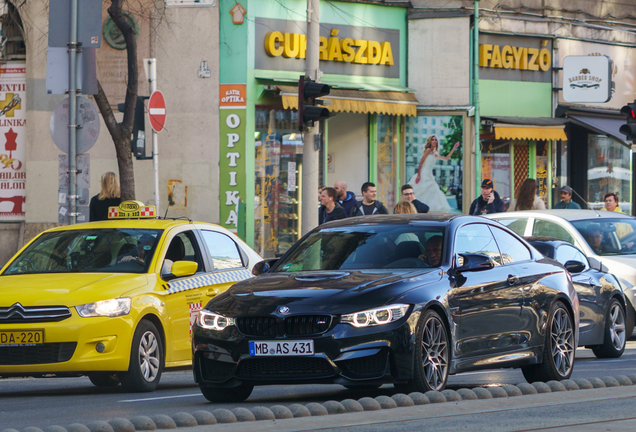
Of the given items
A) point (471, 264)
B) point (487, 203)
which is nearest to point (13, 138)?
point (487, 203)

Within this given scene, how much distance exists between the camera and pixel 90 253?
10688 millimetres

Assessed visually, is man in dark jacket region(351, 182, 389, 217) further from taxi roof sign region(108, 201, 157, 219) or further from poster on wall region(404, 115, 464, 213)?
poster on wall region(404, 115, 464, 213)

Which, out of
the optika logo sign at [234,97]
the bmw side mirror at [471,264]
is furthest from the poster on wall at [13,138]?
the bmw side mirror at [471,264]

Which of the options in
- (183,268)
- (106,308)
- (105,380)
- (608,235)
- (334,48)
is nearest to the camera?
(106,308)

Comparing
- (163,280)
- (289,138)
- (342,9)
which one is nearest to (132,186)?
(289,138)

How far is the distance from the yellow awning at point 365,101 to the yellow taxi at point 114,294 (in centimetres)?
1160

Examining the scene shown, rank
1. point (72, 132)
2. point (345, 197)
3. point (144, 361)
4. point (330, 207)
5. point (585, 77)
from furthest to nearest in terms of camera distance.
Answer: point (585, 77), point (345, 197), point (330, 207), point (72, 132), point (144, 361)

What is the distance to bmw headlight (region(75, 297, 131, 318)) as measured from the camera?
31.0 feet

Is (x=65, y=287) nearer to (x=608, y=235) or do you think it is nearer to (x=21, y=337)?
(x=21, y=337)

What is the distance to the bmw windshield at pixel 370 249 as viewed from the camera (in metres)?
8.91

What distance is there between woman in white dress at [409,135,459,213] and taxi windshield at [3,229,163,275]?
1533 centimetres

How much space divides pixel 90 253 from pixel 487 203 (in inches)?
391

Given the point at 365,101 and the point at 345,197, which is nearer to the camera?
the point at 345,197

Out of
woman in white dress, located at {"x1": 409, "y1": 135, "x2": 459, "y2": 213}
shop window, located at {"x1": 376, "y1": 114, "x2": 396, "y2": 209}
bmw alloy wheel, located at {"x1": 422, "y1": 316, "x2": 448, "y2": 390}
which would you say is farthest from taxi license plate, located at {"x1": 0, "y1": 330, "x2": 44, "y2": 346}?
woman in white dress, located at {"x1": 409, "y1": 135, "x2": 459, "y2": 213}
